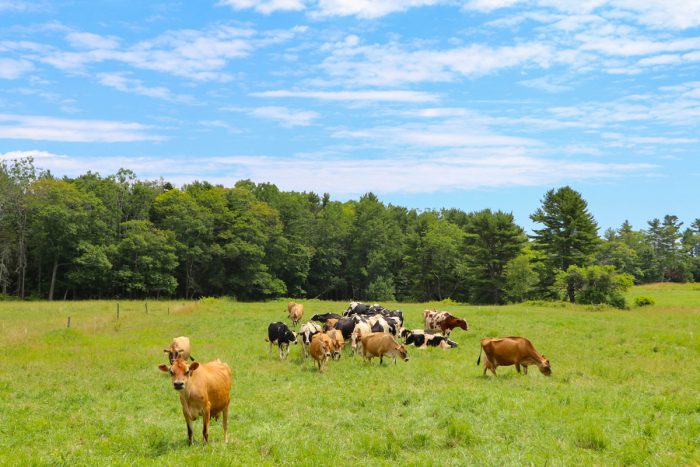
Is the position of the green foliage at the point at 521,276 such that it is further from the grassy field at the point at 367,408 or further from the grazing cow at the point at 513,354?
the grazing cow at the point at 513,354

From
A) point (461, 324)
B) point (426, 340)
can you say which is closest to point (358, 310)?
point (461, 324)

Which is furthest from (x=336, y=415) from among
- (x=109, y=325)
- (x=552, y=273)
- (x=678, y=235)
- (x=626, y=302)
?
(x=678, y=235)

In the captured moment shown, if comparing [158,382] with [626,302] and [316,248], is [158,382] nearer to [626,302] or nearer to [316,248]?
[626,302]

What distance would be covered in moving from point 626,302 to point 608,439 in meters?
49.4

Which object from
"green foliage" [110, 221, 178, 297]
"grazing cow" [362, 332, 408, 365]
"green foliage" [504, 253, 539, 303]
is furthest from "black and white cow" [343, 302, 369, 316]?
"green foliage" [110, 221, 178, 297]

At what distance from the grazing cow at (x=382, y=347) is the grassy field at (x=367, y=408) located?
680mm

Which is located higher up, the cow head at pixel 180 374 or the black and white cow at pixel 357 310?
the cow head at pixel 180 374

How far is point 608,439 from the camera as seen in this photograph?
9.80 metres

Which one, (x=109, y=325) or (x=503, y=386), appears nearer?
(x=503, y=386)

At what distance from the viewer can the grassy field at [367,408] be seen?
942 cm

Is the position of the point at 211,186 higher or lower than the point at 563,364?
higher

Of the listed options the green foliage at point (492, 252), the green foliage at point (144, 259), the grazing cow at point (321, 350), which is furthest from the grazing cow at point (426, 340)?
the green foliage at point (492, 252)

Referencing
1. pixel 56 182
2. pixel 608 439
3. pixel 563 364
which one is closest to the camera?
pixel 608 439

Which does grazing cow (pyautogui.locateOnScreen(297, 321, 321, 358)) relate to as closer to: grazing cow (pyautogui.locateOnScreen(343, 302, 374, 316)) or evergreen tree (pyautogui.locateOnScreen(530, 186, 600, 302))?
grazing cow (pyautogui.locateOnScreen(343, 302, 374, 316))
